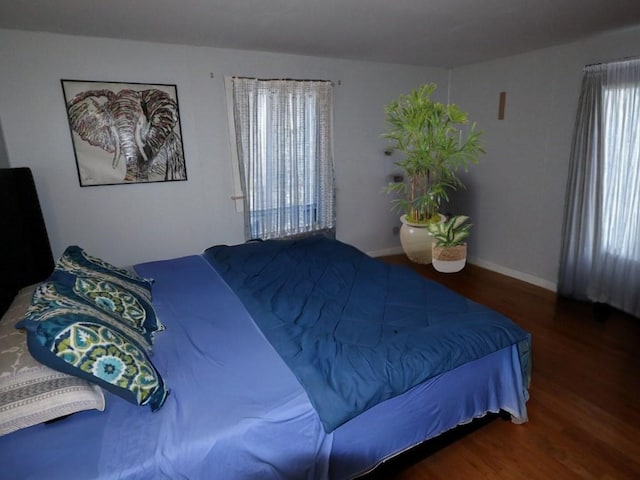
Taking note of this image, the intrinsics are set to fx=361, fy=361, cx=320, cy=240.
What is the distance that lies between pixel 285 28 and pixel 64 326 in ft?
8.14

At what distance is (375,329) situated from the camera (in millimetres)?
1745

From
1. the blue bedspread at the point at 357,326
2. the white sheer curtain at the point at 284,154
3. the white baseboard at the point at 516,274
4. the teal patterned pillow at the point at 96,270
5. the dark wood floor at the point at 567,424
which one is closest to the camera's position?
the blue bedspread at the point at 357,326

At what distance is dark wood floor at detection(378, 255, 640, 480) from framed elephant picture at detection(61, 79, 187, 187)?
293 cm

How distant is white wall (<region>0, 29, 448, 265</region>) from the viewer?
9.00 feet

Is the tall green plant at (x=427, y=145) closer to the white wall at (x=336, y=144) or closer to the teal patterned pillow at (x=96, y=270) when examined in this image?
Answer: the teal patterned pillow at (x=96, y=270)

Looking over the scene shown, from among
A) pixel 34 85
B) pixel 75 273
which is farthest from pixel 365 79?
pixel 75 273

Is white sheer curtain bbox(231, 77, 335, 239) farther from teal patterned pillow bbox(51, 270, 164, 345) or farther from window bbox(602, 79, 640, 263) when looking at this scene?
window bbox(602, 79, 640, 263)

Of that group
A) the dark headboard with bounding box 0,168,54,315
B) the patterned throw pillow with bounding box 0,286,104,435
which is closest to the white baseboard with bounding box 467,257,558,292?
the patterned throw pillow with bounding box 0,286,104,435

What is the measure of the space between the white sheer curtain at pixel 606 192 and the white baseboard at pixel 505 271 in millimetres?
321

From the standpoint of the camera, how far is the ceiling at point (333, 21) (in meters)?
2.22

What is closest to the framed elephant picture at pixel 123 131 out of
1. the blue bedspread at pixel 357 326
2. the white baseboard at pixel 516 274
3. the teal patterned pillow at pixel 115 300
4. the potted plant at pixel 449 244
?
the blue bedspread at pixel 357 326

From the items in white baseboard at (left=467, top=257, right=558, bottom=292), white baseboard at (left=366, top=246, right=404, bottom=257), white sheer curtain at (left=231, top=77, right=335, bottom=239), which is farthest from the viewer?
white baseboard at (left=366, top=246, right=404, bottom=257)

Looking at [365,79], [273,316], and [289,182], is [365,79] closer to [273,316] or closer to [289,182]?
[289,182]

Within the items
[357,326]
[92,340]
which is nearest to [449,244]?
[357,326]
